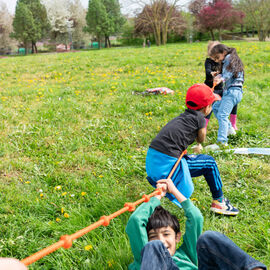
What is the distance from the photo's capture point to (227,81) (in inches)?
186

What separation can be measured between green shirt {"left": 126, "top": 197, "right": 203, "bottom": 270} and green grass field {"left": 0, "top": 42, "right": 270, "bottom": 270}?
31cm

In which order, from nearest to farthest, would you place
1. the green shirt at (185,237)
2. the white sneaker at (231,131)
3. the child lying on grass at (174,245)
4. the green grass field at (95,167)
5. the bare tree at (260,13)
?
the child lying on grass at (174,245)
the green shirt at (185,237)
the green grass field at (95,167)
the white sneaker at (231,131)
the bare tree at (260,13)

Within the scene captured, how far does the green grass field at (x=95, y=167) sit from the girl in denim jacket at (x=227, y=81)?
40cm

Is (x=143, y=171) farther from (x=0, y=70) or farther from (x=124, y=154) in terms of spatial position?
(x=0, y=70)

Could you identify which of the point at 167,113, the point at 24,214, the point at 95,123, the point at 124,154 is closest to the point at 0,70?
the point at 95,123

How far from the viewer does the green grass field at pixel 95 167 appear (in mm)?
2406

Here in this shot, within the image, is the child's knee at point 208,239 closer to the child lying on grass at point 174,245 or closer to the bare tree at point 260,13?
the child lying on grass at point 174,245

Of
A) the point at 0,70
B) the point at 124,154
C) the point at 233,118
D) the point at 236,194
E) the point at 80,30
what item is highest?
the point at 80,30

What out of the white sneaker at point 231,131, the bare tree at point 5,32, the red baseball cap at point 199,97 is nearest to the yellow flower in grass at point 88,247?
the red baseball cap at point 199,97

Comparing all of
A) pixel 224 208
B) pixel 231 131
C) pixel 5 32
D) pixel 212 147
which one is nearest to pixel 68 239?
pixel 224 208

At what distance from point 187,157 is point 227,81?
2510mm

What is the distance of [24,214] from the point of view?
2801 mm

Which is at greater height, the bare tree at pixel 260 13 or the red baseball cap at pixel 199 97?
the bare tree at pixel 260 13

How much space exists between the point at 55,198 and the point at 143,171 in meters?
1.25
